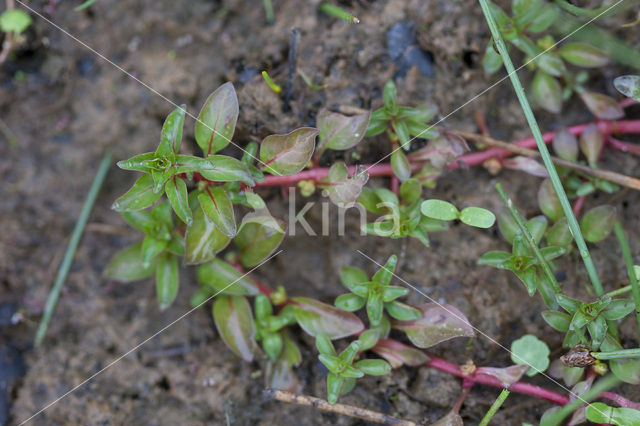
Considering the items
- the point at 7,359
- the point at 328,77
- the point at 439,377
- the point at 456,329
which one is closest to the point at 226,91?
the point at 328,77

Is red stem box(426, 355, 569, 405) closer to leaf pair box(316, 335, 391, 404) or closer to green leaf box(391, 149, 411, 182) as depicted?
leaf pair box(316, 335, 391, 404)

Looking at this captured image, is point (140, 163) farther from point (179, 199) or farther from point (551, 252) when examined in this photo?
point (551, 252)

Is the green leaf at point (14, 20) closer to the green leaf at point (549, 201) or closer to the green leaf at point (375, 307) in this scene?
the green leaf at point (375, 307)

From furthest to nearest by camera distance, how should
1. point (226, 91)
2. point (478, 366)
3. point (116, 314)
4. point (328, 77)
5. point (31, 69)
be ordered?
point (31, 69)
point (116, 314)
point (328, 77)
point (478, 366)
point (226, 91)

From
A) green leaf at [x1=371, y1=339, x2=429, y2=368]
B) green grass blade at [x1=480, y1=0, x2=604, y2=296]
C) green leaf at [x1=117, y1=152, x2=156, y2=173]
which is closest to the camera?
green leaf at [x1=117, y1=152, x2=156, y2=173]

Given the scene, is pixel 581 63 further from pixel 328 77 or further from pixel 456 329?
pixel 456 329

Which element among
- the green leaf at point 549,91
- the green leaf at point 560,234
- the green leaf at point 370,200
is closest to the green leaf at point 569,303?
the green leaf at point 560,234

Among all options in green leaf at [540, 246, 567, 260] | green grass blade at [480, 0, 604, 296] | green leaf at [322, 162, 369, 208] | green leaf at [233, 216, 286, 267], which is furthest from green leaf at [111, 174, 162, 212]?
green leaf at [540, 246, 567, 260]
